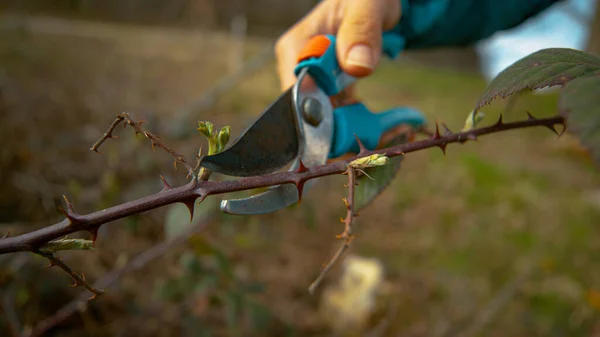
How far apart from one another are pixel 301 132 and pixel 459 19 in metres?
0.89

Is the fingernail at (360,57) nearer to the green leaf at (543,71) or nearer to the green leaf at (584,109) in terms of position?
the green leaf at (543,71)

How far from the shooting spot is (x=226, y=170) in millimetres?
604

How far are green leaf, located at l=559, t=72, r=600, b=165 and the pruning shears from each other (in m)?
0.34

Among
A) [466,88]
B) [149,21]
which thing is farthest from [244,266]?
[466,88]

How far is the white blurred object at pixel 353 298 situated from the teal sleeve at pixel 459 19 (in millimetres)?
860

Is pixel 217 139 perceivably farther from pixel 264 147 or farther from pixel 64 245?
pixel 64 245

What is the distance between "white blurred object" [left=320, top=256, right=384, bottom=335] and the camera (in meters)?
1.64

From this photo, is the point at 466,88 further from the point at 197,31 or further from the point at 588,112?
the point at 588,112

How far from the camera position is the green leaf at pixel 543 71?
52 centimetres

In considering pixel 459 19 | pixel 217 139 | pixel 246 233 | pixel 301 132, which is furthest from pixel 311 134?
pixel 246 233

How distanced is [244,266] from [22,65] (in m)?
2.15

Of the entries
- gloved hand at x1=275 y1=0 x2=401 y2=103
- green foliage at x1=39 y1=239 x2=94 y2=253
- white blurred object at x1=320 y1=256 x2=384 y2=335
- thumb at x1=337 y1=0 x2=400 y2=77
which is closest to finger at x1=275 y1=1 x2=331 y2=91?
gloved hand at x1=275 y1=0 x2=401 y2=103

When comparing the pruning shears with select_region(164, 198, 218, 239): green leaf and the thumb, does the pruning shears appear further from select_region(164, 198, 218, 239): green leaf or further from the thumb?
select_region(164, 198, 218, 239): green leaf

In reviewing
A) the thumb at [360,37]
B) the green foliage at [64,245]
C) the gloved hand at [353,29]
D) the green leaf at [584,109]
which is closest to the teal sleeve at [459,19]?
the gloved hand at [353,29]
